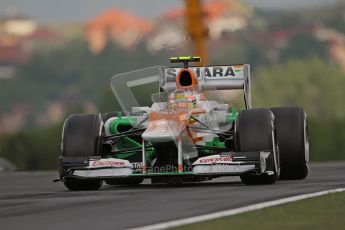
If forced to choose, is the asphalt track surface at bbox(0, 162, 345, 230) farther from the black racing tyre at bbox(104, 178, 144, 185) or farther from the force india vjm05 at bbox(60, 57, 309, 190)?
the black racing tyre at bbox(104, 178, 144, 185)

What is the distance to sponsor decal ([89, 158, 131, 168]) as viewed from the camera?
19.5m

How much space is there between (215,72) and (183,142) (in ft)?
9.83

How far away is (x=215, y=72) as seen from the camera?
2238cm

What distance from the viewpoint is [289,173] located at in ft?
70.8

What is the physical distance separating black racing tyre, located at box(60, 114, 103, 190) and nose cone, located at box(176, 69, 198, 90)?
189cm

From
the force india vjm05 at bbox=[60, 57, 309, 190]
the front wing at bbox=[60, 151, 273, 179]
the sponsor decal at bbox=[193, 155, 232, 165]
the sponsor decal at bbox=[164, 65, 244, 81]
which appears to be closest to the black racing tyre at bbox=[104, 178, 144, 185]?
the force india vjm05 at bbox=[60, 57, 309, 190]

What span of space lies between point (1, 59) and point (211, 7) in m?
10.4

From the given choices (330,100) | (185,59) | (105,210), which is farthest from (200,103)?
(330,100)

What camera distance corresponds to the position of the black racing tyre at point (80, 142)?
65.3ft

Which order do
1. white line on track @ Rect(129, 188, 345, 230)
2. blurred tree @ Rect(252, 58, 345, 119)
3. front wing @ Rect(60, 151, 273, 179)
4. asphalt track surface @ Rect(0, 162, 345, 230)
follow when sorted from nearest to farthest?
white line on track @ Rect(129, 188, 345, 230) < asphalt track surface @ Rect(0, 162, 345, 230) < front wing @ Rect(60, 151, 273, 179) < blurred tree @ Rect(252, 58, 345, 119)

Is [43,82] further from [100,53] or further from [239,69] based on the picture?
[239,69]

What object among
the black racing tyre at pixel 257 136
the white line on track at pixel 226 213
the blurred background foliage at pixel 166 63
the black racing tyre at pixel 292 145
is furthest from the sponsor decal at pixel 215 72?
the blurred background foliage at pixel 166 63

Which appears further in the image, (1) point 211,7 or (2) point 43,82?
(2) point 43,82

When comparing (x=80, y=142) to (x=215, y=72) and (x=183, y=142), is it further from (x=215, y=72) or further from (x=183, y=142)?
(x=215, y=72)
